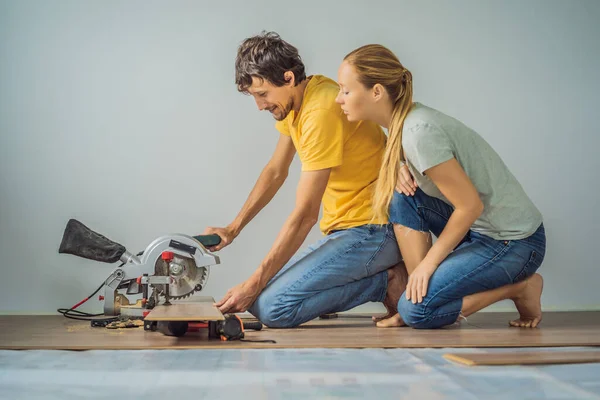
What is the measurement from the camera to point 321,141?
2.54m

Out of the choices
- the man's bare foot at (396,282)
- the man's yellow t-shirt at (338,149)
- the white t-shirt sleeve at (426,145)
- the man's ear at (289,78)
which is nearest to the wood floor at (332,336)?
the man's bare foot at (396,282)

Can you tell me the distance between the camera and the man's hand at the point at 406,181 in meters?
2.59

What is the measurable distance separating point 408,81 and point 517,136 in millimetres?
1535

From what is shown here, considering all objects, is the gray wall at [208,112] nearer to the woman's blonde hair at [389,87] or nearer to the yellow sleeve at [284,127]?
the yellow sleeve at [284,127]

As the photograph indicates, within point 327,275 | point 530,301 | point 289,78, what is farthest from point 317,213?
point 530,301

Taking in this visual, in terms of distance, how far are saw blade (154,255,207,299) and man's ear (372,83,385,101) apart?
1.02 m

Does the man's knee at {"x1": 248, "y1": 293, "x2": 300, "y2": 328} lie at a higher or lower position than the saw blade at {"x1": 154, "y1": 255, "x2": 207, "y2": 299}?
lower

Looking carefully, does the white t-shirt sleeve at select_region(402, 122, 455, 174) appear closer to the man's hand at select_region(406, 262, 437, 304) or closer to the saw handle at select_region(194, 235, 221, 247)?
the man's hand at select_region(406, 262, 437, 304)

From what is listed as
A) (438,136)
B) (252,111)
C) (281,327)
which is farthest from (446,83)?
(281,327)

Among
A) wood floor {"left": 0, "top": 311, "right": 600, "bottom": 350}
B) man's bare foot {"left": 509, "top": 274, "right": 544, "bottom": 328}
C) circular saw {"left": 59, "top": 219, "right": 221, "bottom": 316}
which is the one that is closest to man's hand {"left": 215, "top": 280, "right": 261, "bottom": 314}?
wood floor {"left": 0, "top": 311, "right": 600, "bottom": 350}

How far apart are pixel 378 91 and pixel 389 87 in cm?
4

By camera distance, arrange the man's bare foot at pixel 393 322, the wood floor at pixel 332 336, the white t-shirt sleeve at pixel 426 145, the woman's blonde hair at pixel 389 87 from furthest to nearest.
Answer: the man's bare foot at pixel 393 322 → the woman's blonde hair at pixel 389 87 → the white t-shirt sleeve at pixel 426 145 → the wood floor at pixel 332 336

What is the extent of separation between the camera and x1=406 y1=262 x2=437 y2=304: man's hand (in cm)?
251

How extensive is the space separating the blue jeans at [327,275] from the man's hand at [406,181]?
195 mm
